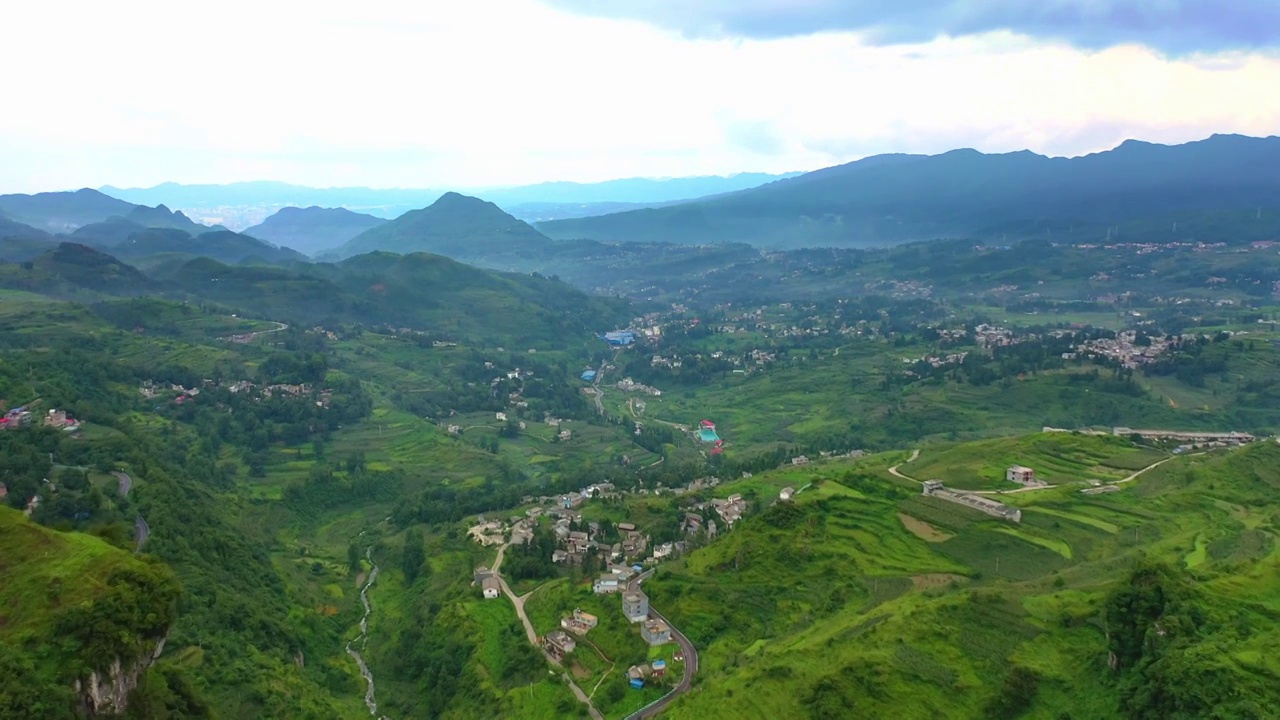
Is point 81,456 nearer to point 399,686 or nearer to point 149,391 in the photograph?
point 399,686

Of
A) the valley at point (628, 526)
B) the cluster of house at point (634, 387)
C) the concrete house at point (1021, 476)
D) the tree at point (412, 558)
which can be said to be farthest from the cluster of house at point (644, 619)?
the cluster of house at point (634, 387)

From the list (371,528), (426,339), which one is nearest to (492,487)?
(371,528)

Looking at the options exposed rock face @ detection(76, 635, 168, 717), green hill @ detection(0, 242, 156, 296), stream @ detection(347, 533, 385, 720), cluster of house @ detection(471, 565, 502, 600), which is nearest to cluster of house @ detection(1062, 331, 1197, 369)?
cluster of house @ detection(471, 565, 502, 600)

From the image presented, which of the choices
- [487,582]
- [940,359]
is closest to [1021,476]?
[487,582]

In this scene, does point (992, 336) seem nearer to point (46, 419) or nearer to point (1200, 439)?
point (1200, 439)

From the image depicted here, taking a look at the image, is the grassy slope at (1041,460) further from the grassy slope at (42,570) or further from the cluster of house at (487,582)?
the grassy slope at (42,570)

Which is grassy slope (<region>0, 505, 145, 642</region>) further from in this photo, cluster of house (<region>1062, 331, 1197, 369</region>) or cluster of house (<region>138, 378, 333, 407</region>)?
cluster of house (<region>1062, 331, 1197, 369</region>)
